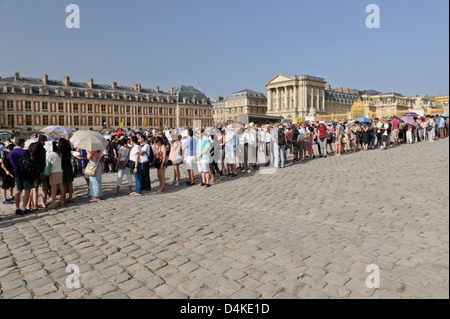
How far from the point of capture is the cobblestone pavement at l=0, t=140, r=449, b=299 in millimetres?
3611

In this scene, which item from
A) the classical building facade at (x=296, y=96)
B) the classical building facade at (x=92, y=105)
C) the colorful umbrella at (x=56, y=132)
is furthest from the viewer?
the classical building facade at (x=296, y=96)

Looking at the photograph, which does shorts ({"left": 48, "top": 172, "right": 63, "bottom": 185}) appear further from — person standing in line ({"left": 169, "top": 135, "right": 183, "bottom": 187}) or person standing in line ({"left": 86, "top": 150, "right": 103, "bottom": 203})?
person standing in line ({"left": 169, "top": 135, "right": 183, "bottom": 187})

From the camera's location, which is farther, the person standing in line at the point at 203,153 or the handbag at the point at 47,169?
the person standing in line at the point at 203,153

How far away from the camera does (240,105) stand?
113562 millimetres

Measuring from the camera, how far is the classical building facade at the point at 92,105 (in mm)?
63406

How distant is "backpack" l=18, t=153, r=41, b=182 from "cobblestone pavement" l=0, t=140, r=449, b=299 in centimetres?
92

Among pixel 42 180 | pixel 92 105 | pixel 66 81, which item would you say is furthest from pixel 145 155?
pixel 66 81

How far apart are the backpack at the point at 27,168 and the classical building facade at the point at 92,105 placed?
154 feet

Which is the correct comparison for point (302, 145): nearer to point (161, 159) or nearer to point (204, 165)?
point (204, 165)

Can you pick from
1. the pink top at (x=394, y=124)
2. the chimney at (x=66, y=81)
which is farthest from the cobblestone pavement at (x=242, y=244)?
the chimney at (x=66, y=81)

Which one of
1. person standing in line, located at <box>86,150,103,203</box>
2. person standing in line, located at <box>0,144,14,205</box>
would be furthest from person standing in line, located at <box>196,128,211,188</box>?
person standing in line, located at <box>0,144,14,205</box>

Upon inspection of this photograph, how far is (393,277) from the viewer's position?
3701mm

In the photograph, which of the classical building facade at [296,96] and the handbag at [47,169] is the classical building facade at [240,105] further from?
the handbag at [47,169]
